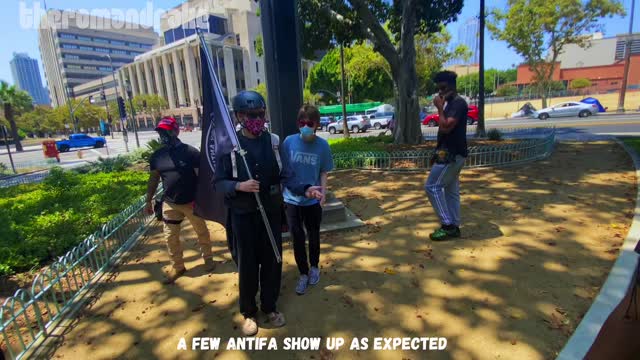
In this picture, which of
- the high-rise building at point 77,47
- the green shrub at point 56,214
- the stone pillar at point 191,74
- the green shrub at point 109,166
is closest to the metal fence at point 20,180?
the green shrub at point 109,166

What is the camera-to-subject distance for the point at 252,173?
2785 mm

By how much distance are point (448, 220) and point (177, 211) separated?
135 inches

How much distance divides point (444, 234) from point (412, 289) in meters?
1.31

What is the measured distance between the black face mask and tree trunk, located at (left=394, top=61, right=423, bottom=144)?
10400 millimetres

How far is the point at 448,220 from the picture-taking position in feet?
14.8

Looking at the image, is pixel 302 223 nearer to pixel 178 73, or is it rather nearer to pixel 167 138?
pixel 167 138

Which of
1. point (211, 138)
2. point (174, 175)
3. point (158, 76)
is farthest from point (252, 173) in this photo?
point (158, 76)

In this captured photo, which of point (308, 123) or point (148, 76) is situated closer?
point (308, 123)

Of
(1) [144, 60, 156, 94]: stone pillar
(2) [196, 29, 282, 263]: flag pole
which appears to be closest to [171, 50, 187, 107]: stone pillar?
(1) [144, 60, 156, 94]: stone pillar

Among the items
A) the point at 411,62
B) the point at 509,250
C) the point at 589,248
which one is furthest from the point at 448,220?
the point at 411,62

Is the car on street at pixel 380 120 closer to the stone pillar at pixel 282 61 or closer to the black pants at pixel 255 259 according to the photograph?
the stone pillar at pixel 282 61

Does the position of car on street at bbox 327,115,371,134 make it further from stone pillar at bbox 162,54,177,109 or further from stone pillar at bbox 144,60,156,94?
stone pillar at bbox 144,60,156,94

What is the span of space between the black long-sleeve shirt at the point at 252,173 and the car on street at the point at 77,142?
39.5 meters

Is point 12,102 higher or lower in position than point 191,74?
lower
